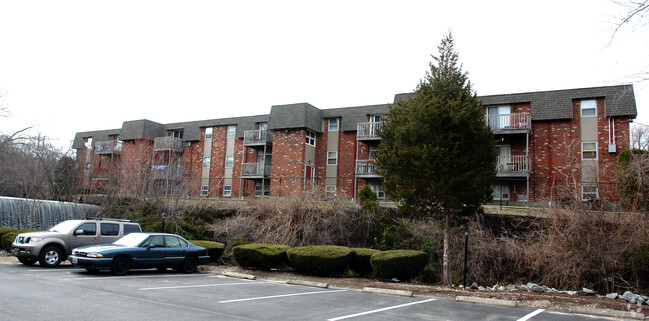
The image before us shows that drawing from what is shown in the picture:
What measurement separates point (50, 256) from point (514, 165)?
78.1 feet

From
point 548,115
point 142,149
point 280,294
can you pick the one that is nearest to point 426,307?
point 280,294

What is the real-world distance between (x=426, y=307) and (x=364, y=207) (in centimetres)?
1024

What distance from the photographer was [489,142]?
13.5 m

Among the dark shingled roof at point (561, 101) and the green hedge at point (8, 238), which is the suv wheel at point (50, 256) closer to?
the green hedge at point (8, 238)

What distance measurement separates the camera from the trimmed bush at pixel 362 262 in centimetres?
1553

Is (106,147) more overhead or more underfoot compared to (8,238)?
more overhead

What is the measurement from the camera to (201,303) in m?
8.89

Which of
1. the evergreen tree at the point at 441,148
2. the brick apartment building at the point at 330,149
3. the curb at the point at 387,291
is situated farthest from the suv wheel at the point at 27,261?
the evergreen tree at the point at 441,148

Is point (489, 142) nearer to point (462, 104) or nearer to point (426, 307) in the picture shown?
point (462, 104)

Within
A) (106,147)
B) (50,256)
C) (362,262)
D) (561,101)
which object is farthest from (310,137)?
(106,147)

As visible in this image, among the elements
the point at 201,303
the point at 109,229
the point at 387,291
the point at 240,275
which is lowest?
the point at 240,275

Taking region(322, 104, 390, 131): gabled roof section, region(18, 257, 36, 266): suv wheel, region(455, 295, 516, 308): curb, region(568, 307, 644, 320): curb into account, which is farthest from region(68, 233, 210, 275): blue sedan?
region(322, 104, 390, 131): gabled roof section

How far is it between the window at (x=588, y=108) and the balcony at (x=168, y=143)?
30732 mm

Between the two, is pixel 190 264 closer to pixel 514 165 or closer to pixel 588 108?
pixel 514 165
